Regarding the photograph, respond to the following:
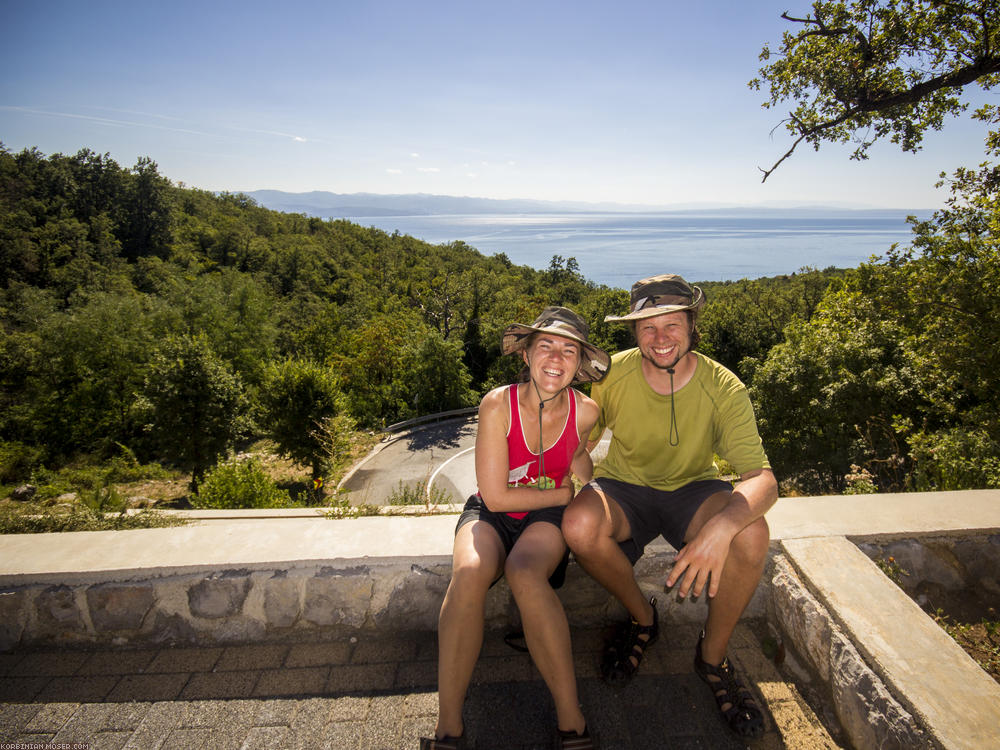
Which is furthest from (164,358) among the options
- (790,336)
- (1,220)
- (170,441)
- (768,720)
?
(1,220)

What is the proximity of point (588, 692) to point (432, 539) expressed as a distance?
3.07ft

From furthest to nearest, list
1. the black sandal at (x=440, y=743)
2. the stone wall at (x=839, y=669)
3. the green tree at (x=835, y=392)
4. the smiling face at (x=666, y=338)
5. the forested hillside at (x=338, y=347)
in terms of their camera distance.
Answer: the green tree at (x=835, y=392) → the forested hillside at (x=338, y=347) → the smiling face at (x=666, y=338) → the black sandal at (x=440, y=743) → the stone wall at (x=839, y=669)

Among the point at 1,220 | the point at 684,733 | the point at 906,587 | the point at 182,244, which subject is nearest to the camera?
the point at 684,733

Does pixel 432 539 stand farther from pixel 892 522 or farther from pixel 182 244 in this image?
pixel 182 244

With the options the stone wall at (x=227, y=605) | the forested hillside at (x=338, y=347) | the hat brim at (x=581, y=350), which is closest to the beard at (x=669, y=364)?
the hat brim at (x=581, y=350)

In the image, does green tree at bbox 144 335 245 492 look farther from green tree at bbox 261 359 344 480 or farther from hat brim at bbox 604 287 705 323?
hat brim at bbox 604 287 705 323

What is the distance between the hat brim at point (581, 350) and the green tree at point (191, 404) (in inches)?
813

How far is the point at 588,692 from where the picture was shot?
6.79 feet

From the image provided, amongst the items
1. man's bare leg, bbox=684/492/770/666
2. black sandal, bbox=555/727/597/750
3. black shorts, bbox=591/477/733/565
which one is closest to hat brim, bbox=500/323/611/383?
black shorts, bbox=591/477/733/565

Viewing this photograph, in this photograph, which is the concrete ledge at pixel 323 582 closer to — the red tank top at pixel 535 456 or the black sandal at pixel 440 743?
the red tank top at pixel 535 456

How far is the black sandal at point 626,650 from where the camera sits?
210 cm

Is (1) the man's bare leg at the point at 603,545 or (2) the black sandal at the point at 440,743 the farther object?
(1) the man's bare leg at the point at 603,545

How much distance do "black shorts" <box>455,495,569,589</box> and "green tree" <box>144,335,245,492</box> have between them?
20724mm

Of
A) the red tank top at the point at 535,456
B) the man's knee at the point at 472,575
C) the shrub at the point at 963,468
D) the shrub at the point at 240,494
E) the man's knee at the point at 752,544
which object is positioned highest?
the red tank top at the point at 535,456
